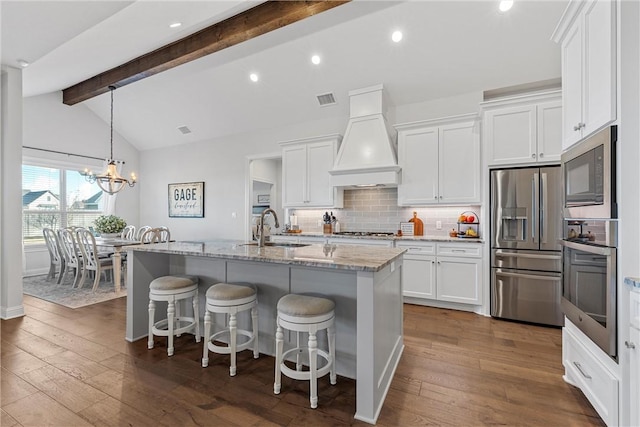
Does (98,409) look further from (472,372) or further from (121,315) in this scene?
(472,372)

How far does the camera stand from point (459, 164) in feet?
12.5

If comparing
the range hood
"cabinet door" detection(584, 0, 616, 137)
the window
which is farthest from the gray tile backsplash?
the window

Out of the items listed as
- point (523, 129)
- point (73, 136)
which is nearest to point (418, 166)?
point (523, 129)

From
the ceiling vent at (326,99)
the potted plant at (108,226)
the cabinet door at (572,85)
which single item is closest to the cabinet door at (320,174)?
the ceiling vent at (326,99)

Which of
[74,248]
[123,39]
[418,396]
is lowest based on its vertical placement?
[418,396]

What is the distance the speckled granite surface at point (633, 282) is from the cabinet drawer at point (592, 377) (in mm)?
524

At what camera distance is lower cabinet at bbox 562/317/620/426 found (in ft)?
5.05

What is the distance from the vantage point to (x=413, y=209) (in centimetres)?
443

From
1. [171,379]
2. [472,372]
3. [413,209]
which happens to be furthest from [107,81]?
[472,372]

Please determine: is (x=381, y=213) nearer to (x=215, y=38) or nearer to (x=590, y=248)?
(x=590, y=248)

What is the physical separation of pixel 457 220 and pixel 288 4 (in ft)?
11.1

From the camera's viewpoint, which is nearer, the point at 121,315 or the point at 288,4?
the point at 288,4

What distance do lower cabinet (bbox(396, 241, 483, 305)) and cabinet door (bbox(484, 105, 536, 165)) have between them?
111 cm

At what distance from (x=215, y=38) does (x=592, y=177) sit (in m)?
3.79
